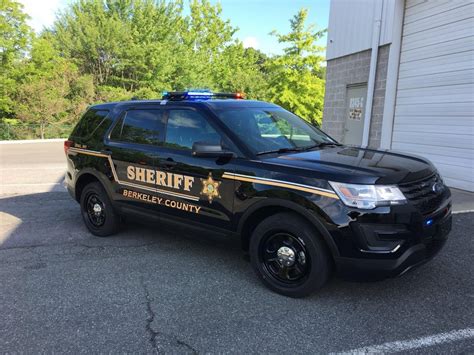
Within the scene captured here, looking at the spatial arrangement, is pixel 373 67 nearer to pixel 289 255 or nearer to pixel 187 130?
pixel 187 130

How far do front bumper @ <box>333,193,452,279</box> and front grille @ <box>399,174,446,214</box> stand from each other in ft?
0.30

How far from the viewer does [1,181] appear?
9.49 metres

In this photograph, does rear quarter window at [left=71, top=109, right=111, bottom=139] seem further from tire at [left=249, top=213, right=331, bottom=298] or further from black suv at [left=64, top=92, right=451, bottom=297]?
tire at [left=249, top=213, right=331, bottom=298]

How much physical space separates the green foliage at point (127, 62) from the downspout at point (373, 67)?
60.5 ft

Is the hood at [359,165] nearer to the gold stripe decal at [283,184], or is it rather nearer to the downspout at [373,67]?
the gold stripe decal at [283,184]

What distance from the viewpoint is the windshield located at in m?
3.79

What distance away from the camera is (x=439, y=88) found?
789 centimetres

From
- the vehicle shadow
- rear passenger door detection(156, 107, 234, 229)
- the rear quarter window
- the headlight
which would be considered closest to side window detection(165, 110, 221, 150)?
rear passenger door detection(156, 107, 234, 229)

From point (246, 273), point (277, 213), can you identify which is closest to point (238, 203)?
point (277, 213)

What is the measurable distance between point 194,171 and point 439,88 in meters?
6.29

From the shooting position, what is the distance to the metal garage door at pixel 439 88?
729 centimetres

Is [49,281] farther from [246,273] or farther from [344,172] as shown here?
[344,172]

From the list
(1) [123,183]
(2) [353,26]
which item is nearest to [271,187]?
(1) [123,183]

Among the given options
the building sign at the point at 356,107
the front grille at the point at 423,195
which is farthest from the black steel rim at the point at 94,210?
the building sign at the point at 356,107
